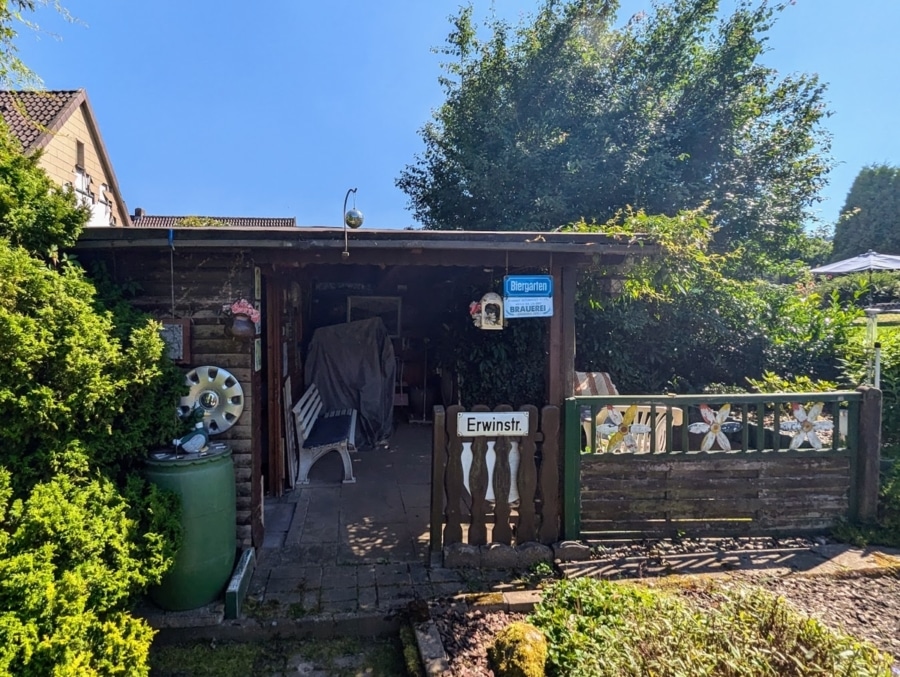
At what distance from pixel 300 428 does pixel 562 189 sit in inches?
257

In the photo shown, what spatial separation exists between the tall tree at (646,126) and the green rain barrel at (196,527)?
725cm

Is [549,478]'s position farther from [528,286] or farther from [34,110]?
[34,110]

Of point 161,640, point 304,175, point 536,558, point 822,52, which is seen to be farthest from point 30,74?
point 304,175

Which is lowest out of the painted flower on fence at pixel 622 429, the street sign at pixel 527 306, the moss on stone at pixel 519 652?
the moss on stone at pixel 519 652

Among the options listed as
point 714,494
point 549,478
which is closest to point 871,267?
point 714,494

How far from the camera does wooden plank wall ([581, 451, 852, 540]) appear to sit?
12.2 ft

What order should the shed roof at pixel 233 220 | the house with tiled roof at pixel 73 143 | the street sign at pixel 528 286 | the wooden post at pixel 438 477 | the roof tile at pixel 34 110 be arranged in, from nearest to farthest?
the wooden post at pixel 438 477
the street sign at pixel 528 286
the roof tile at pixel 34 110
the house with tiled roof at pixel 73 143
the shed roof at pixel 233 220

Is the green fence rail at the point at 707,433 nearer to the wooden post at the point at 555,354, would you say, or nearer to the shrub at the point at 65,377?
the wooden post at the point at 555,354

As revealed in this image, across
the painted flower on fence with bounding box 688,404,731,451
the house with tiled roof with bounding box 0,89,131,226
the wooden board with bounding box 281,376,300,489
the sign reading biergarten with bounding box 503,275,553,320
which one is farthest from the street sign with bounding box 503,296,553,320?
the house with tiled roof with bounding box 0,89,131,226

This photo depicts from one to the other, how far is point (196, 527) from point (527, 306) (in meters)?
2.69

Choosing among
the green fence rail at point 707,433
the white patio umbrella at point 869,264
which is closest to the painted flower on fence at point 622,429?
the green fence rail at point 707,433

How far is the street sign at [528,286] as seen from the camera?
362 centimetres

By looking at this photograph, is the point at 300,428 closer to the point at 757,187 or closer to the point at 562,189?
the point at 562,189

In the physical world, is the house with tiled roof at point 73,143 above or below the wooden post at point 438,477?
above
